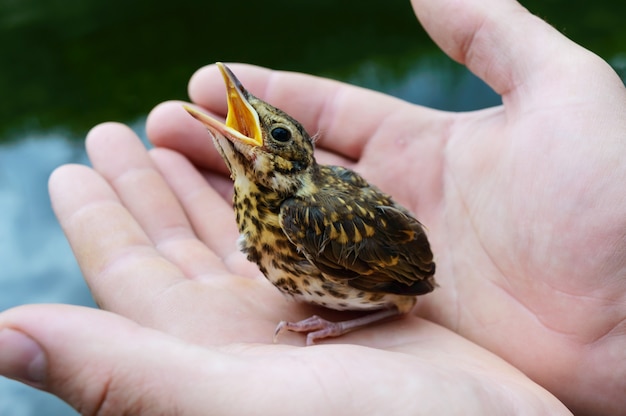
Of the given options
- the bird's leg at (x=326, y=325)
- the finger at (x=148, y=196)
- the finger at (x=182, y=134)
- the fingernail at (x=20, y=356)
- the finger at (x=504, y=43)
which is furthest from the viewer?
the finger at (x=182, y=134)

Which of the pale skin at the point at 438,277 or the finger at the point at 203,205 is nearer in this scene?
the pale skin at the point at 438,277

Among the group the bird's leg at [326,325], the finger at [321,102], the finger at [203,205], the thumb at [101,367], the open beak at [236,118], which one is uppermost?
the open beak at [236,118]

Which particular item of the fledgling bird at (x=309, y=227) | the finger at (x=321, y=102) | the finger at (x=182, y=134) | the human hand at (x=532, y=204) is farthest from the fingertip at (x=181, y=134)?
the human hand at (x=532, y=204)

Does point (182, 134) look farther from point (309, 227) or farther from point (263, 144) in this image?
point (309, 227)

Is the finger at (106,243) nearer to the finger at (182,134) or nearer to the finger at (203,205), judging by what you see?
the finger at (203,205)

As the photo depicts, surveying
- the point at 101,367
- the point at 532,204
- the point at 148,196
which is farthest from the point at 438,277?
the point at 101,367

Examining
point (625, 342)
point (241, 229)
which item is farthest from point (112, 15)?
point (625, 342)

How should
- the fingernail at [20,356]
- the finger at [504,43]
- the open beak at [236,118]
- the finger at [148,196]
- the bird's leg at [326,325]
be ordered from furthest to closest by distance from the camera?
the finger at [148,196] → the finger at [504,43] → the bird's leg at [326,325] → the open beak at [236,118] → the fingernail at [20,356]

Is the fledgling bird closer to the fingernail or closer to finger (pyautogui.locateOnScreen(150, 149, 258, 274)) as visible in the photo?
finger (pyautogui.locateOnScreen(150, 149, 258, 274))
